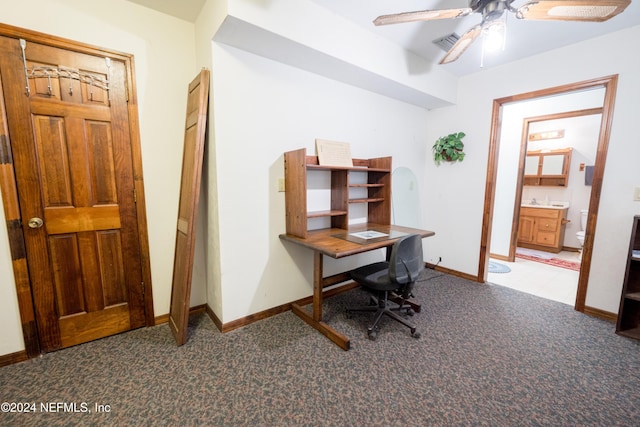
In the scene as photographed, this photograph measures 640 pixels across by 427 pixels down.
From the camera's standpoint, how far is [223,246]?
7.05 feet

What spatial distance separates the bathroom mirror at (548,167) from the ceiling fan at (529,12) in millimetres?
4010

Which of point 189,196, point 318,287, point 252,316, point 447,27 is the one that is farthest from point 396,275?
point 447,27

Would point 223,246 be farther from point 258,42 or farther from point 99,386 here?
point 258,42

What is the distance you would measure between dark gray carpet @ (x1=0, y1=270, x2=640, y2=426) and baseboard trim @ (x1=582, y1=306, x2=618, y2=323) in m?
0.16

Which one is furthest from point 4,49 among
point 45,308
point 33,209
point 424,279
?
point 424,279

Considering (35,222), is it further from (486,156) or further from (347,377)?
(486,156)

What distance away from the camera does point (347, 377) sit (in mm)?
1728

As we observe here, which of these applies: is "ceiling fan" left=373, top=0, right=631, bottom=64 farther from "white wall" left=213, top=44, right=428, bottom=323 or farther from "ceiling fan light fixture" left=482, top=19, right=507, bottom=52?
"white wall" left=213, top=44, right=428, bottom=323

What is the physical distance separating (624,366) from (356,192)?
2504 millimetres

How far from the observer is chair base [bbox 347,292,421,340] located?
217cm

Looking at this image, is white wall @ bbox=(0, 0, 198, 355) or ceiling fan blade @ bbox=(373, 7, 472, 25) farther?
white wall @ bbox=(0, 0, 198, 355)

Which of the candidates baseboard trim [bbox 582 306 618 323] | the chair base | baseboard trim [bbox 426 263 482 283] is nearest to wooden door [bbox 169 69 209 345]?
the chair base

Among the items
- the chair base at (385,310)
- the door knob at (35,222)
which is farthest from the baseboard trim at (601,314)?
the door knob at (35,222)

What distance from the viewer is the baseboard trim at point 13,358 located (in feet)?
5.79
